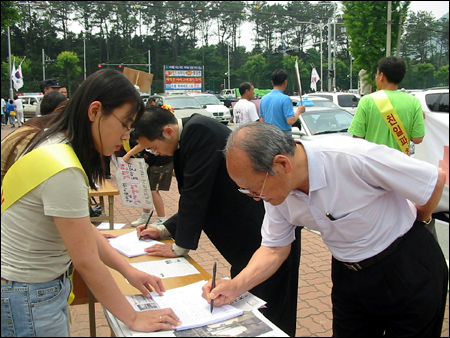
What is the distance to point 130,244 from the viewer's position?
7.91 feet

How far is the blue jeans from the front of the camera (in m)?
1.25

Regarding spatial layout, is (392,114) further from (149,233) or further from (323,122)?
(323,122)

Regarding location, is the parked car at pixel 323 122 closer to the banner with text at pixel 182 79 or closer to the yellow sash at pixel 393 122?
the yellow sash at pixel 393 122

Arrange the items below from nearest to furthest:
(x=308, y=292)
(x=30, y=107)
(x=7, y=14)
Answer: (x=308, y=292)
(x=7, y=14)
(x=30, y=107)

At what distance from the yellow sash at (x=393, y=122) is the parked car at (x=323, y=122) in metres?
3.57

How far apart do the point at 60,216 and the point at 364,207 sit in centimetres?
99

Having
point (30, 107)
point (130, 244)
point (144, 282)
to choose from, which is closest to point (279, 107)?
point (130, 244)

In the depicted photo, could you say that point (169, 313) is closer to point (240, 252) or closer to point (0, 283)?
point (0, 283)

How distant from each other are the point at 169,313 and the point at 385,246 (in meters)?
0.80

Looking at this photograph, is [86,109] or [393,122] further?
[393,122]

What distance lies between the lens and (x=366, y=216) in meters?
1.52

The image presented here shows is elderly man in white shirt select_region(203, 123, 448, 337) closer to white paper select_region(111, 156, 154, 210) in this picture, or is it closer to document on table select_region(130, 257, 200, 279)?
document on table select_region(130, 257, 200, 279)

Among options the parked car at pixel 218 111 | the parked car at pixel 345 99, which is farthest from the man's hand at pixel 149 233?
the parked car at pixel 218 111

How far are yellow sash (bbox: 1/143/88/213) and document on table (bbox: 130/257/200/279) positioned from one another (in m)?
0.90
